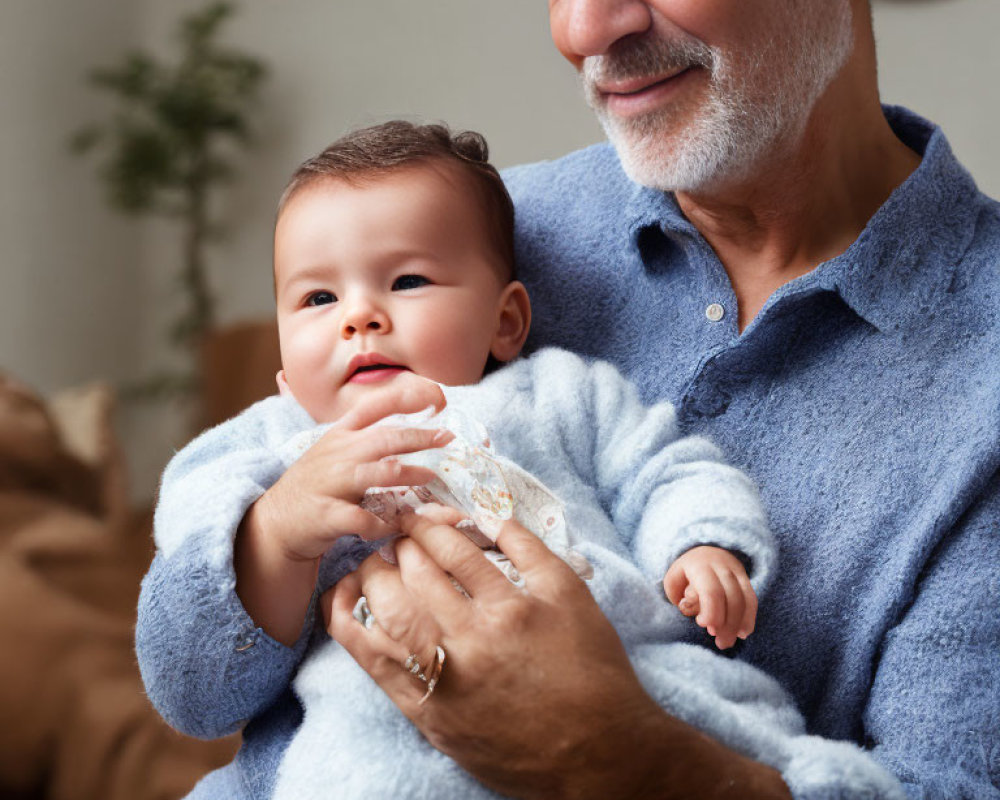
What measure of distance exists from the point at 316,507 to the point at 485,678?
200 millimetres

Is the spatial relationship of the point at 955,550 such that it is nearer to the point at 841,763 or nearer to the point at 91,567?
the point at 841,763

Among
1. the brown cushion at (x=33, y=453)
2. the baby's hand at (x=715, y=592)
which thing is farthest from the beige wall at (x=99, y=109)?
the baby's hand at (x=715, y=592)

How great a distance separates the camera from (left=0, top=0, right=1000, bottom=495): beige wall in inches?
138

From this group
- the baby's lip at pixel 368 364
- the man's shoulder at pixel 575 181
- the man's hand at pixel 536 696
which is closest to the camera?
the man's hand at pixel 536 696

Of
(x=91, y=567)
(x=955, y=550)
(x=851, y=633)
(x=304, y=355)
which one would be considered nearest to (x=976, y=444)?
(x=955, y=550)

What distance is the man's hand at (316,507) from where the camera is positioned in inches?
36.4

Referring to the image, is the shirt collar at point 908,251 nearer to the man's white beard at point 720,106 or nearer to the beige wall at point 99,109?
the man's white beard at point 720,106

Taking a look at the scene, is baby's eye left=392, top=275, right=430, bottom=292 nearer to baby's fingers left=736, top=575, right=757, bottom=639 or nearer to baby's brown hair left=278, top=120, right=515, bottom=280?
baby's brown hair left=278, top=120, right=515, bottom=280

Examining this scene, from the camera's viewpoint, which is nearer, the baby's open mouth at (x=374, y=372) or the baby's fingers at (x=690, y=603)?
the baby's fingers at (x=690, y=603)

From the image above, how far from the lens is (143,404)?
4.71 m

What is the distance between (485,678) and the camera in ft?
2.92

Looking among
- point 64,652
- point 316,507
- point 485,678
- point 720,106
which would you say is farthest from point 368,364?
point 64,652

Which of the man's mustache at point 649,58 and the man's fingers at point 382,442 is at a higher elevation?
the man's mustache at point 649,58

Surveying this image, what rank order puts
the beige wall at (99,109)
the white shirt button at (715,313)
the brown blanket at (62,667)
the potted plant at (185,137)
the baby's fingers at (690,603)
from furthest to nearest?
1. the potted plant at (185,137)
2. the beige wall at (99,109)
3. the brown blanket at (62,667)
4. the white shirt button at (715,313)
5. the baby's fingers at (690,603)
